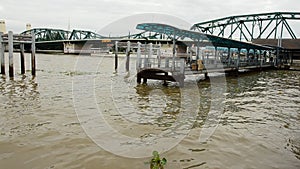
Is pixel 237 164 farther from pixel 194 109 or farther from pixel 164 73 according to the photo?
pixel 164 73

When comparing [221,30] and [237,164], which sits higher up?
[221,30]

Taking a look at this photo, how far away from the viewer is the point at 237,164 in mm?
5176

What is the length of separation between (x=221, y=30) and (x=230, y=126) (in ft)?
225

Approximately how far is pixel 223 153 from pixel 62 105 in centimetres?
611

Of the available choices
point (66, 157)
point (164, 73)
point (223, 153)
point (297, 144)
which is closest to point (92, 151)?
point (66, 157)

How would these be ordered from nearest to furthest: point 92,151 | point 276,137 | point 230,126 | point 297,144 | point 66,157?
point 66,157 → point 92,151 → point 297,144 → point 276,137 → point 230,126

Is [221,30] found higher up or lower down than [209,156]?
higher up

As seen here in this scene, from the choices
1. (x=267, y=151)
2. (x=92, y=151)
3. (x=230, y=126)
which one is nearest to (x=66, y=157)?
(x=92, y=151)

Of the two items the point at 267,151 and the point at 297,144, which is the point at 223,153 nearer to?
the point at 267,151

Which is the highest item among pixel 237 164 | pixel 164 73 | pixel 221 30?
pixel 221 30

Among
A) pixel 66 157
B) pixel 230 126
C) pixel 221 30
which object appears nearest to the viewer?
pixel 66 157

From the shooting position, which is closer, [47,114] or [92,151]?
[92,151]

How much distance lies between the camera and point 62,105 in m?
9.57

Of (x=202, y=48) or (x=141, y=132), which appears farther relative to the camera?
(x=202, y=48)
